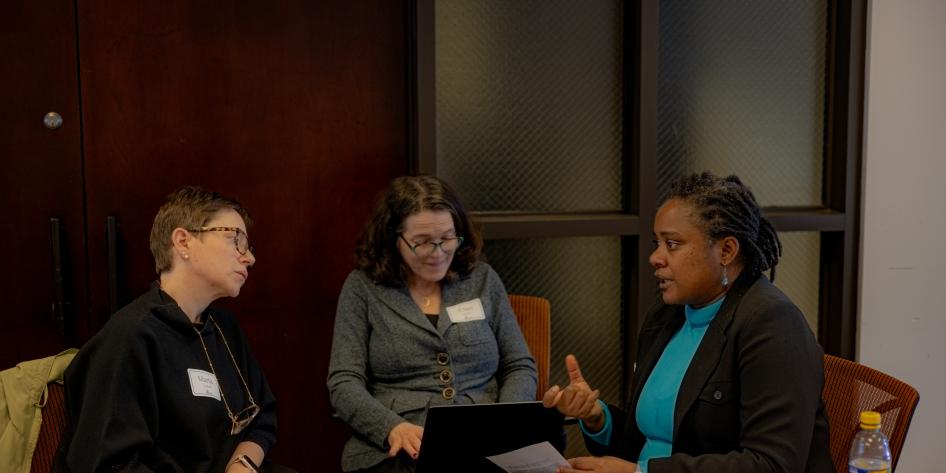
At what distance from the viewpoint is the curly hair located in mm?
2420

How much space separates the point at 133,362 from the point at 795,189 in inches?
105

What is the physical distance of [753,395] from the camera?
5.54 feet

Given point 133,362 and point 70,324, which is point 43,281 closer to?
point 70,324

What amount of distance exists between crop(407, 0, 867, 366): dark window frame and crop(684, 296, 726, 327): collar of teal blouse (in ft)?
3.50

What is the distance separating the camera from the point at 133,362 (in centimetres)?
172

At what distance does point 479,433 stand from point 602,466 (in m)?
0.28

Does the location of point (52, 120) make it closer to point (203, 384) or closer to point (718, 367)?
point (203, 384)

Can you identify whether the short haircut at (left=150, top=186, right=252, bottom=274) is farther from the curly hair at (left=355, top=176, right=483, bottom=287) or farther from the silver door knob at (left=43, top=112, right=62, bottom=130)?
the silver door knob at (left=43, top=112, right=62, bottom=130)

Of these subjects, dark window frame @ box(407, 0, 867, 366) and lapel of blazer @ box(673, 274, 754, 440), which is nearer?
lapel of blazer @ box(673, 274, 754, 440)

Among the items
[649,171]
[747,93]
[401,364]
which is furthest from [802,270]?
[401,364]

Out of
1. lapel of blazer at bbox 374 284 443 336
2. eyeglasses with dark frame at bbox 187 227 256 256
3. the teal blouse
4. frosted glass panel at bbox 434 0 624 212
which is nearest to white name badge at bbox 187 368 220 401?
eyeglasses with dark frame at bbox 187 227 256 256

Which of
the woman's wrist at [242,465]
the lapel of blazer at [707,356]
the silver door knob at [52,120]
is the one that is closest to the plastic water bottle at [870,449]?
the lapel of blazer at [707,356]

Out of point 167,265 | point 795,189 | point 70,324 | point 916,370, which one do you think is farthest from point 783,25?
point 70,324

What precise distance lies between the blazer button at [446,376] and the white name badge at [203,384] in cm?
64
